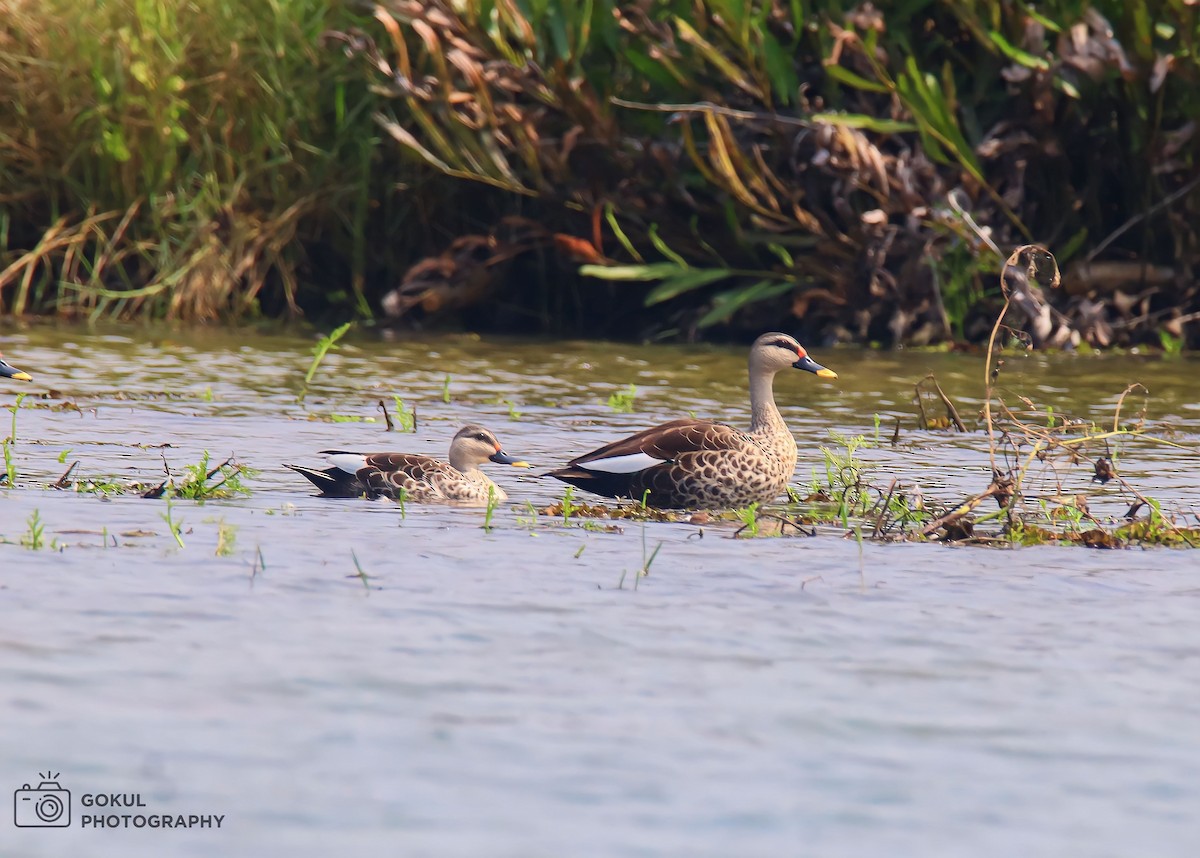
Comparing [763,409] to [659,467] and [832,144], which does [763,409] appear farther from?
[832,144]

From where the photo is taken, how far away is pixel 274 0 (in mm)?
16844

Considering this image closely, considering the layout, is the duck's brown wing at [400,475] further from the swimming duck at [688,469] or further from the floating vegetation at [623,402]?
the floating vegetation at [623,402]

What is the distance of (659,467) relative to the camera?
8.69m

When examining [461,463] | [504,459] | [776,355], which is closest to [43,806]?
[461,463]

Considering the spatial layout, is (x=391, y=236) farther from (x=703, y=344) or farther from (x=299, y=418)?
(x=299, y=418)

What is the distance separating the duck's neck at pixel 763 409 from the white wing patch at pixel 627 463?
2.15 feet

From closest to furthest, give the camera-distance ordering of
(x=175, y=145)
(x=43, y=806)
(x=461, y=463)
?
(x=43, y=806) < (x=461, y=463) < (x=175, y=145)

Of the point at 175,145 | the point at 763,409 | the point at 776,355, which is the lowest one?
the point at 763,409

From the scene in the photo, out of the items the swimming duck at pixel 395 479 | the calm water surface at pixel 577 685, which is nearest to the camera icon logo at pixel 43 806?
the calm water surface at pixel 577 685

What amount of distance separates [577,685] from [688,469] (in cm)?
355

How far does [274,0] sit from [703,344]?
14.7 ft

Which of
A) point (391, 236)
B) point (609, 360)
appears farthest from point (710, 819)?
point (391, 236)

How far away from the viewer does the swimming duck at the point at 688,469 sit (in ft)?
28.4

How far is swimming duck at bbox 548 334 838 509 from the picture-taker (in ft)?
28.4
